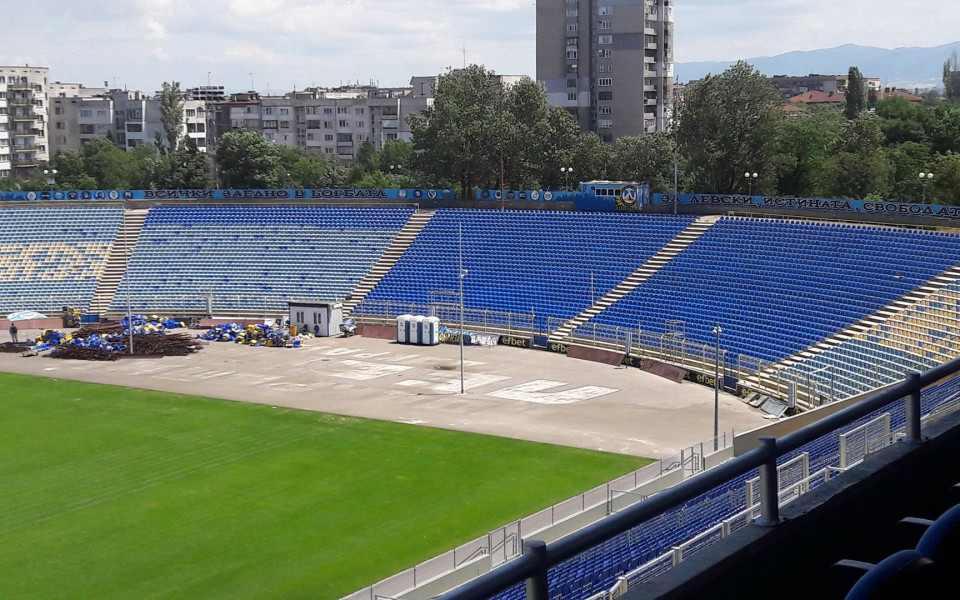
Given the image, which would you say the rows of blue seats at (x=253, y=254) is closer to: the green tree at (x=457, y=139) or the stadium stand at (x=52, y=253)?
the stadium stand at (x=52, y=253)

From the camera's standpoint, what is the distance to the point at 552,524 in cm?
2581

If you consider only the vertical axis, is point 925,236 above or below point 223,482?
above

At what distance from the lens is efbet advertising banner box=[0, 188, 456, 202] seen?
82.4m

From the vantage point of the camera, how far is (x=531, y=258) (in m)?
68.4

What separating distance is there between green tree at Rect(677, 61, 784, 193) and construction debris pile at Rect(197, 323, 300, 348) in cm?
3880

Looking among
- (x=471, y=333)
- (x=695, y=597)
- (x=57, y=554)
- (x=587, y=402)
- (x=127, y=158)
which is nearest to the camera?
(x=695, y=597)

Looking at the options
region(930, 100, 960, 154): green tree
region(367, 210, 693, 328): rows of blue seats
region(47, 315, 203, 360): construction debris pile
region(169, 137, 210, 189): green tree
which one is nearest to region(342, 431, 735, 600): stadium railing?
region(367, 210, 693, 328): rows of blue seats

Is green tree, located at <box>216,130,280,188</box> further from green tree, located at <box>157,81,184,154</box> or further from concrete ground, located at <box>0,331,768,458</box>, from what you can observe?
concrete ground, located at <box>0,331,768,458</box>

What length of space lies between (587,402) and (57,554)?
80.2 ft

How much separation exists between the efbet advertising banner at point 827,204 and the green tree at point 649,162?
24.6m

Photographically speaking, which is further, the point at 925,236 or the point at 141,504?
the point at 925,236

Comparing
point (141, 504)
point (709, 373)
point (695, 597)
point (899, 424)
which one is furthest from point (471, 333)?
point (695, 597)

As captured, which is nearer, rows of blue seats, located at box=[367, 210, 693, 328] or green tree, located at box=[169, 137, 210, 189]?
rows of blue seats, located at box=[367, 210, 693, 328]

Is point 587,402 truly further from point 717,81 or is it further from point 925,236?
point 717,81
